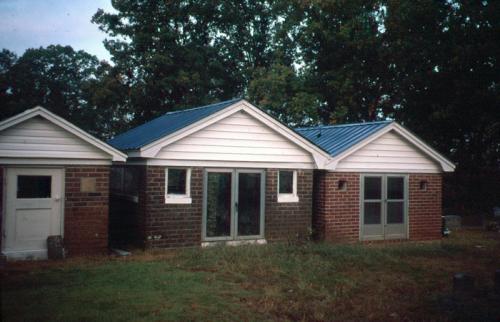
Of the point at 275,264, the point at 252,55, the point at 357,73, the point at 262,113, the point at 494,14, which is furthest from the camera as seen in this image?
the point at 252,55

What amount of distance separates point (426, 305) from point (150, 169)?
7824mm

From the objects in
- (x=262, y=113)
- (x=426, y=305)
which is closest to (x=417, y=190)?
(x=262, y=113)

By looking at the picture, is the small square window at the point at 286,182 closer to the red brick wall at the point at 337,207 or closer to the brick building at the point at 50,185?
the red brick wall at the point at 337,207

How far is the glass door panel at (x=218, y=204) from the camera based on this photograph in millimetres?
14055

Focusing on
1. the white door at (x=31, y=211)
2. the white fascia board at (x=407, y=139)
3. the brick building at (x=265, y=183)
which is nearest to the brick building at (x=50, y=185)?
the white door at (x=31, y=211)

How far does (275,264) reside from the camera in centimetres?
1124

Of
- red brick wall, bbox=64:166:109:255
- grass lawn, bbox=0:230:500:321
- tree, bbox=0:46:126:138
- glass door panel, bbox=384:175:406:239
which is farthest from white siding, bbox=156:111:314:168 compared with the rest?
tree, bbox=0:46:126:138

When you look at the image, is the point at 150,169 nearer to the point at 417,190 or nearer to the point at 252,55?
the point at 417,190

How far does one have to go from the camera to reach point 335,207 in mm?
15719

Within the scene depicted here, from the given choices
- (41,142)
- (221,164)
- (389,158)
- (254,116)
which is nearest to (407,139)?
(389,158)

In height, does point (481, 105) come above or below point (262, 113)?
above

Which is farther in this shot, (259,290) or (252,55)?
(252,55)

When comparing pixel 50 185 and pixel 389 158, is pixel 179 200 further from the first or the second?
pixel 389 158

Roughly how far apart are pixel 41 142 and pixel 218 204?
5064mm
